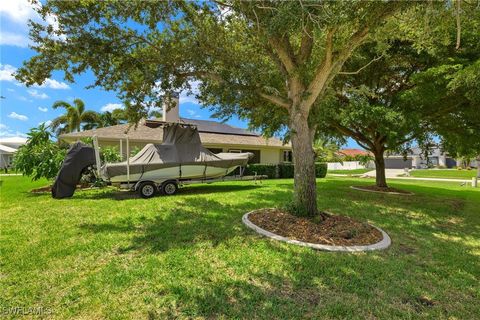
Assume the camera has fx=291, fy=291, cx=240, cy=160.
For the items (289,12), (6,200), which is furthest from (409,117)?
(6,200)

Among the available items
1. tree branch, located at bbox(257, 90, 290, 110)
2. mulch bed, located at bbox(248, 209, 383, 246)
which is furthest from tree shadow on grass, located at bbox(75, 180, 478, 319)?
tree branch, located at bbox(257, 90, 290, 110)

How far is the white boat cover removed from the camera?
1064 centimetres

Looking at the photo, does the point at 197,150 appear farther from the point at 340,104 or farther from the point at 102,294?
the point at 102,294

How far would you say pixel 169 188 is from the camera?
455 inches

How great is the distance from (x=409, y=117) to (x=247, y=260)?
359 inches

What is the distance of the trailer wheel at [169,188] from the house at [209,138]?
21.6 ft

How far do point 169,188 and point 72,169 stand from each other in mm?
3479

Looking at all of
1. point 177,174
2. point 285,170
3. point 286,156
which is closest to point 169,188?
point 177,174

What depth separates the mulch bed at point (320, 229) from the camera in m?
5.97

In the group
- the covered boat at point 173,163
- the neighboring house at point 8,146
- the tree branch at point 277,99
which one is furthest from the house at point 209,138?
the neighboring house at point 8,146

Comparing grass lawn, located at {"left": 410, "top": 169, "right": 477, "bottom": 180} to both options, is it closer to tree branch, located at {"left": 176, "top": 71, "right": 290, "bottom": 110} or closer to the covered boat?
the covered boat

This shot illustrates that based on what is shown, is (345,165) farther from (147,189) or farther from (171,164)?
(147,189)

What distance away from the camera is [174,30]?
27.5 feet

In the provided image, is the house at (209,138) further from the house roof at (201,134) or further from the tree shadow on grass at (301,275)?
the tree shadow on grass at (301,275)
